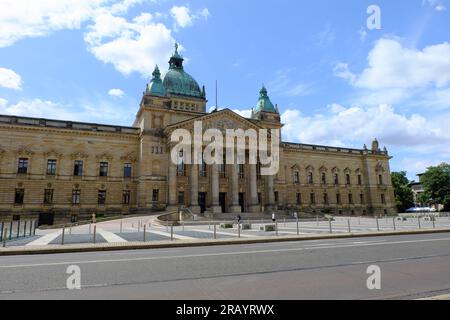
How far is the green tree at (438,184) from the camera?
78912 millimetres

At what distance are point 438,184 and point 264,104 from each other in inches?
2129

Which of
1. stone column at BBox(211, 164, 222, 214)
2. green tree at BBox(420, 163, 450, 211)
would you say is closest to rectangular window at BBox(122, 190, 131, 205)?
stone column at BBox(211, 164, 222, 214)

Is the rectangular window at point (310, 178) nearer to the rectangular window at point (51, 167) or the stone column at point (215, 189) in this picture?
the stone column at point (215, 189)

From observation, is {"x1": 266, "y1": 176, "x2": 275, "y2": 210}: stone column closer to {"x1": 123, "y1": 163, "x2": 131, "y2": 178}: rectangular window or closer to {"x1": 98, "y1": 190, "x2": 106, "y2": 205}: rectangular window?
{"x1": 123, "y1": 163, "x2": 131, "y2": 178}: rectangular window

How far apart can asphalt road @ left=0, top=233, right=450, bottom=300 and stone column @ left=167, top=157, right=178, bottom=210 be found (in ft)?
120

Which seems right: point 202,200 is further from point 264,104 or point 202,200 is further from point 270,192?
point 264,104

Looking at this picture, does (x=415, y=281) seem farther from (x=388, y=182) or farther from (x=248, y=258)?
(x=388, y=182)

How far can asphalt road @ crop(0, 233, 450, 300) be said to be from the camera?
6.42 meters

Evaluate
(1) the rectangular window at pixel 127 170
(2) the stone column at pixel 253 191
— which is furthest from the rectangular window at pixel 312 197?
(1) the rectangular window at pixel 127 170

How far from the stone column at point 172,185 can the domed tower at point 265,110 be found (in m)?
25.2

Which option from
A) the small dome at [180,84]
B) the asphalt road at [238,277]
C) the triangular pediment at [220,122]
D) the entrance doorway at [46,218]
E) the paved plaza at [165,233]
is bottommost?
the paved plaza at [165,233]

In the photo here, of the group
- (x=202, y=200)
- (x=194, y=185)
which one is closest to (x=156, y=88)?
(x=194, y=185)

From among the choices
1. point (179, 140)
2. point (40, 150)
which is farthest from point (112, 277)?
point (40, 150)
